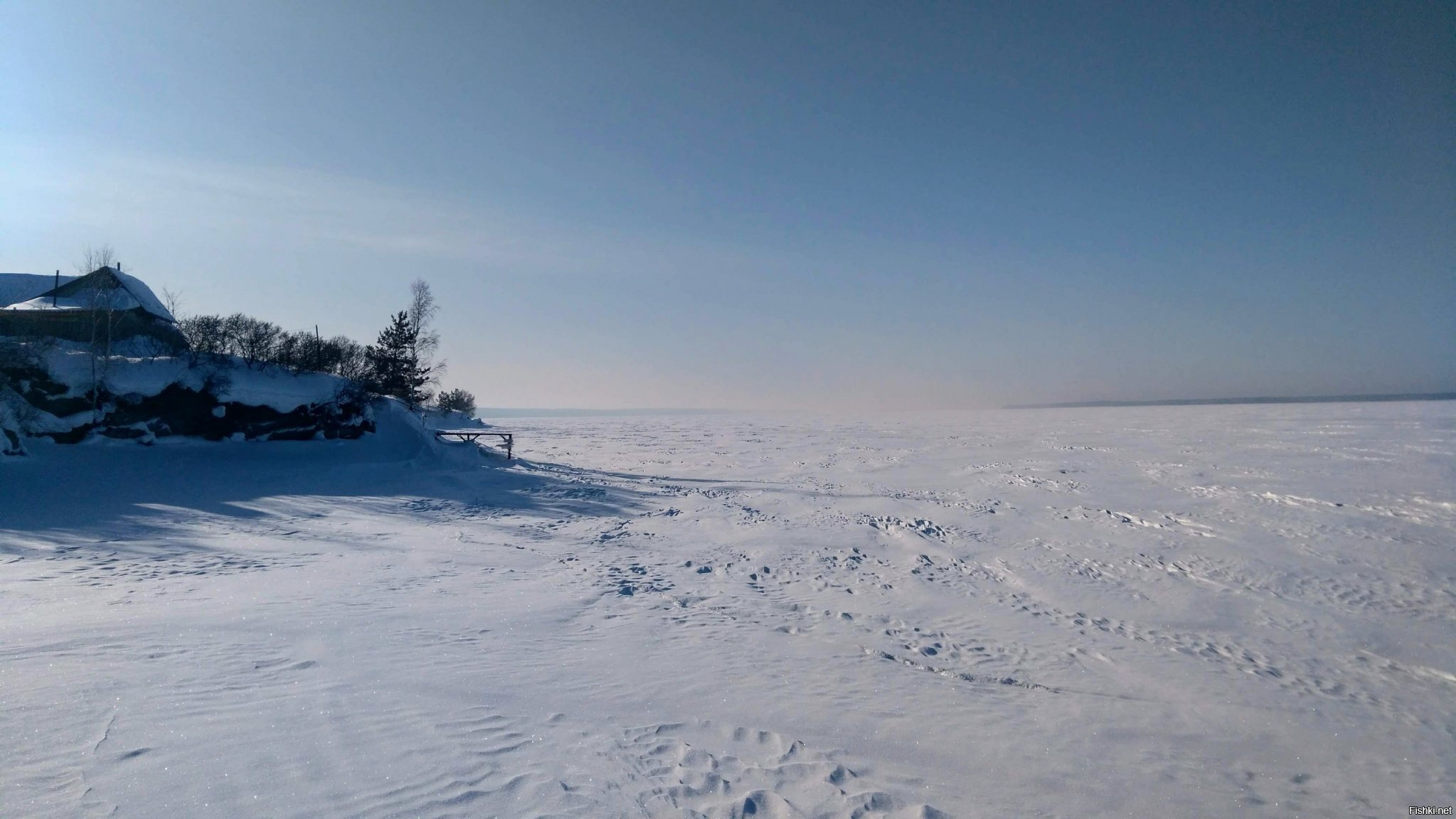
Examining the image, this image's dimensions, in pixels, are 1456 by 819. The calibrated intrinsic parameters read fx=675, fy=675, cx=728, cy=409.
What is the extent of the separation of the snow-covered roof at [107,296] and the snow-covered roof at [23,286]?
254 inches

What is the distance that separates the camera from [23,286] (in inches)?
1321

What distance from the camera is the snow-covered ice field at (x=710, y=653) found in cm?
458

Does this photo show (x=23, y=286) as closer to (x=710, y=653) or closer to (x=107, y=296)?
(x=107, y=296)

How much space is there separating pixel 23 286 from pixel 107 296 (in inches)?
766

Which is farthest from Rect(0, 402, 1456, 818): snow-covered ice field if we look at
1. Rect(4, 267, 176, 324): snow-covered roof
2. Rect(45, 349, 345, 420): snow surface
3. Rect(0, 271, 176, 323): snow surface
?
Rect(0, 271, 176, 323): snow surface

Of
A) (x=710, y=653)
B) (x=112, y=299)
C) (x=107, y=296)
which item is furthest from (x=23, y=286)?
(x=710, y=653)

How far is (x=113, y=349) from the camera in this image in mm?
21828

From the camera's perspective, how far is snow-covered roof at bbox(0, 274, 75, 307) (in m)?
33.0

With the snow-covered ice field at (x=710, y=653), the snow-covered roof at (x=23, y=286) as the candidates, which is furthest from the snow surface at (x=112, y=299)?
the snow-covered ice field at (x=710, y=653)

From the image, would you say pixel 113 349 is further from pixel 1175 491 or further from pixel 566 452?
pixel 1175 491

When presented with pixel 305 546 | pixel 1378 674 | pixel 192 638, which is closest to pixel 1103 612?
pixel 1378 674

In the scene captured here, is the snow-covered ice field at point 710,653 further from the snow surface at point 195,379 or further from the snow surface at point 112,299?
the snow surface at point 112,299

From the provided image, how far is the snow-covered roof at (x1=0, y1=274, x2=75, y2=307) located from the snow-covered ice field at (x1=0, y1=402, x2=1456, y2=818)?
2362 centimetres

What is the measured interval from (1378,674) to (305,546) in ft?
50.6
